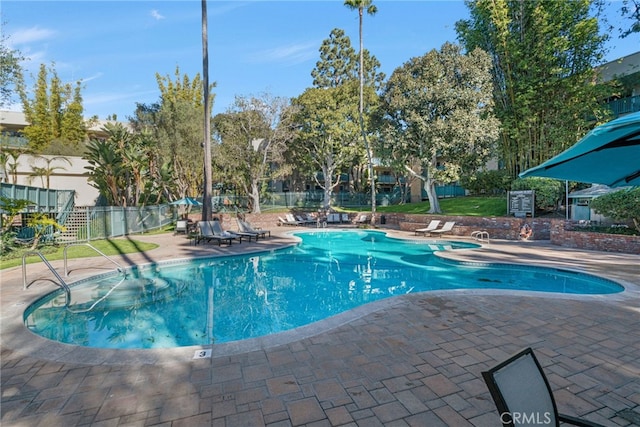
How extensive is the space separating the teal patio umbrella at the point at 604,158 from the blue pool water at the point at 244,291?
15.8 ft

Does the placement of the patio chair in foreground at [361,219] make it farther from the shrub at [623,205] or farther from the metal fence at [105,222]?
the shrub at [623,205]

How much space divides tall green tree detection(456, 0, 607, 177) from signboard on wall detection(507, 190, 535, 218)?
4263 millimetres

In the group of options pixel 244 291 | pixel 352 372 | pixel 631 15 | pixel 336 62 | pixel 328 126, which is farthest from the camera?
pixel 336 62

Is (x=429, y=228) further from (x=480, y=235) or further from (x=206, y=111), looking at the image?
(x=206, y=111)

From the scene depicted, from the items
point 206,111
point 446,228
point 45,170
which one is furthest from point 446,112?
point 45,170

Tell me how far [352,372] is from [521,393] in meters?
2.01

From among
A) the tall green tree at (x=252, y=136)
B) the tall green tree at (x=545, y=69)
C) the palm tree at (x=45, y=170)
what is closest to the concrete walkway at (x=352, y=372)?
the tall green tree at (x=545, y=69)

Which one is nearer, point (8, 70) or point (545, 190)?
point (8, 70)

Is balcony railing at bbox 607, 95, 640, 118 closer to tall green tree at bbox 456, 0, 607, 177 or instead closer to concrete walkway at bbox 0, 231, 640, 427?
tall green tree at bbox 456, 0, 607, 177

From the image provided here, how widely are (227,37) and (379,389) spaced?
20554 millimetres

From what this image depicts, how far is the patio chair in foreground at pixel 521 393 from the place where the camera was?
5.01 feet

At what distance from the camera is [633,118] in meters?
1.85

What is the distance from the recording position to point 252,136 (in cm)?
2380

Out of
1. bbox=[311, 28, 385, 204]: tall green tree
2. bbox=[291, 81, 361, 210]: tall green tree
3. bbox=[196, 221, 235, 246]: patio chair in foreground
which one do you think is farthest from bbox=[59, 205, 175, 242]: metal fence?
bbox=[311, 28, 385, 204]: tall green tree
